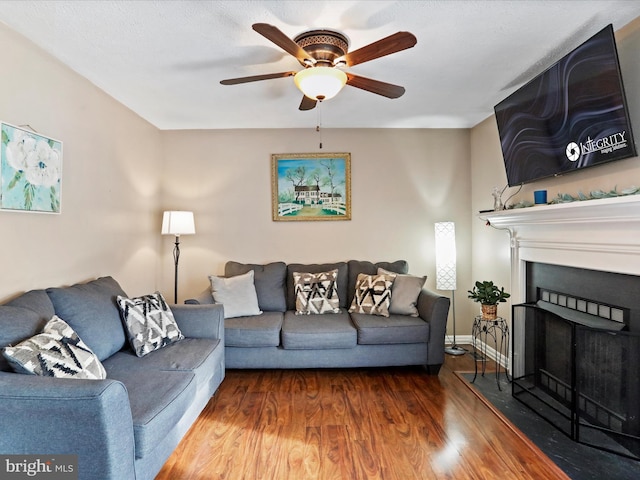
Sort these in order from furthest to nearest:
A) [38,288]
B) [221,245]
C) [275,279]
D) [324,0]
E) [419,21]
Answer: [221,245] < [275,279] < [38,288] < [419,21] < [324,0]

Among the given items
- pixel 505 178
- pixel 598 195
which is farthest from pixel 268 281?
pixel 598 195

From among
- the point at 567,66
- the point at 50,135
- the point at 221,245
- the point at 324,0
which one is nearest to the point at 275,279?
the point at 221,245

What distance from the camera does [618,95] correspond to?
5.87 feet

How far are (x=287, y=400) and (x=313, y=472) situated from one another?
807 millimetres

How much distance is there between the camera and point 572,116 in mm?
2074

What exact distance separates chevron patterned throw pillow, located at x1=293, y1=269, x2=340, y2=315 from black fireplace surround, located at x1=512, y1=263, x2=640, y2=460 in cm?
163

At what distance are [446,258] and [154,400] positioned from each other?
292 centimetres

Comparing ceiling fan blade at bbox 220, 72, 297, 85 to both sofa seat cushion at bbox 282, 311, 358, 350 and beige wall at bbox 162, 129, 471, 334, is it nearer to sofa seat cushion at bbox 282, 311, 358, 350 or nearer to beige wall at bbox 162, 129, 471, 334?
beige wall at bbox 162, 129, 471, 334

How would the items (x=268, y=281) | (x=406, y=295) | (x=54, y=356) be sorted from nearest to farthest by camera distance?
(x=54, y=356) → (x=406, y=295) → (x=268, y=281)

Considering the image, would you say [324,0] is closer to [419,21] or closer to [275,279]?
[419,21]

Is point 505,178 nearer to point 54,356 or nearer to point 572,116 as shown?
point 572,116

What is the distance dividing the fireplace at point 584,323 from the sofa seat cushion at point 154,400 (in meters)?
2.26

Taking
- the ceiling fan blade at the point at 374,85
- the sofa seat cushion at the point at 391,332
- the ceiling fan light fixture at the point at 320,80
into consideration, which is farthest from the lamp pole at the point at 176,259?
the ceiling fan blade at the point at 374,85

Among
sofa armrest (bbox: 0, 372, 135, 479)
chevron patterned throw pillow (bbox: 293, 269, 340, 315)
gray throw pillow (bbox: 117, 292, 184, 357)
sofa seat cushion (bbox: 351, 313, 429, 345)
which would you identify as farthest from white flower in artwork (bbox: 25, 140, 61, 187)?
sofa seat cushion (bbox: 351, 313, 429, 345)
